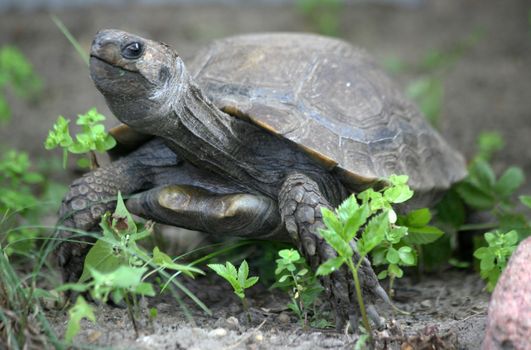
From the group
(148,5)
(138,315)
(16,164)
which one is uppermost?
(138,315)

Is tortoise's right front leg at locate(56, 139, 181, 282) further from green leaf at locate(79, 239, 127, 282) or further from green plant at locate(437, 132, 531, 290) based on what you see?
green plant at locate(437, 132, 531, 290)

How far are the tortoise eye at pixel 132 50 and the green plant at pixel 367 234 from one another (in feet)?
3.30

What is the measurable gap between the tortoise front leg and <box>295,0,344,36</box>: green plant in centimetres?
467

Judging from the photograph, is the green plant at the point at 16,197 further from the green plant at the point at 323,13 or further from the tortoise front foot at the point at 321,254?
the green plant at the point at 323,13

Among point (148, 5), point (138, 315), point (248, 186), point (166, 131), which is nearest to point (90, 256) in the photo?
point (138, 315)

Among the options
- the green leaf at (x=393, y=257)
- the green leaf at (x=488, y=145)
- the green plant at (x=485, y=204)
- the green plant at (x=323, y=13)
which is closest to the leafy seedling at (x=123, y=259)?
the green leaf at (x=393, y=257)

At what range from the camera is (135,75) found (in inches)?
115

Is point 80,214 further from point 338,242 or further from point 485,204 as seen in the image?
point 485,204

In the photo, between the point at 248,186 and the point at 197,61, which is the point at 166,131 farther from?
the point at 197,61

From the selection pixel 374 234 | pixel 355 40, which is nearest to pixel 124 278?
pixel 374 234

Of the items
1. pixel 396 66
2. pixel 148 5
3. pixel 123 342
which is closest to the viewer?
pixel 123 342

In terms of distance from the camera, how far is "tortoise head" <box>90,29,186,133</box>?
9.37ft

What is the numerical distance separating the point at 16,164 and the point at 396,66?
432cm

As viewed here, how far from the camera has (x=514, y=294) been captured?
7.80 ft
